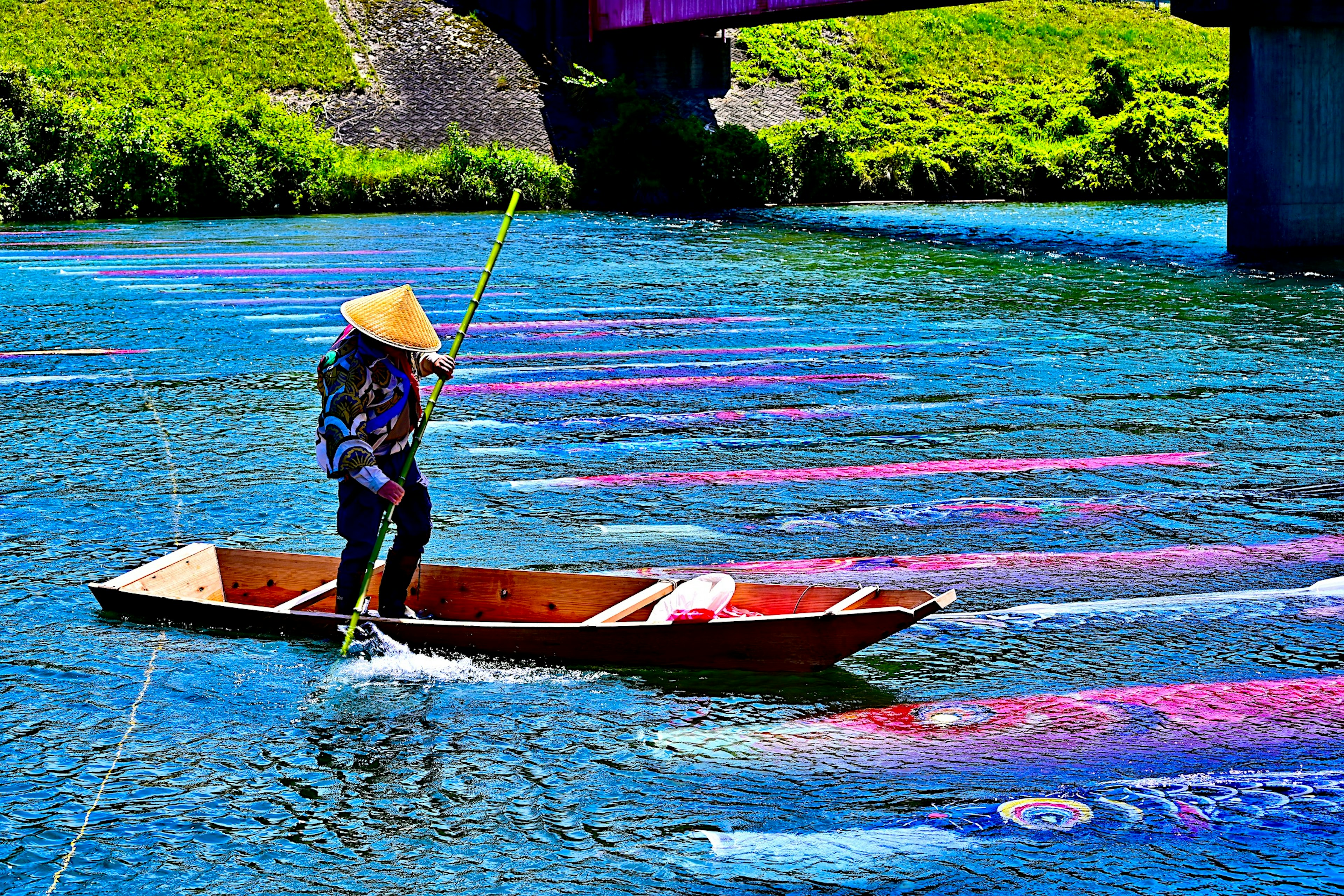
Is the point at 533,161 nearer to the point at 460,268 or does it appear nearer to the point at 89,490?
the point at 460,268

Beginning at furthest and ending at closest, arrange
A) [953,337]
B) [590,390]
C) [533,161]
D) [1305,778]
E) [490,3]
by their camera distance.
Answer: [490,3] → [533,161] → [953,337] → [590,390] → [1305,778]

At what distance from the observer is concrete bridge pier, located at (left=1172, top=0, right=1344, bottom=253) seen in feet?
94.5

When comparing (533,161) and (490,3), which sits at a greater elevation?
(490,3)

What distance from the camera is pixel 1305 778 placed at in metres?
6.05

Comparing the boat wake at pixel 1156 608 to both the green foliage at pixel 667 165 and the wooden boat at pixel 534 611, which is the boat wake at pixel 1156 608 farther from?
the green foliage at pixel 667 165

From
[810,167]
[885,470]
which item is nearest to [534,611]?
[885,470]

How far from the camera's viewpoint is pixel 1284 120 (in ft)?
95.7

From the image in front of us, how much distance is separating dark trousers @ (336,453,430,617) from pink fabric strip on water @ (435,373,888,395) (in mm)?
8123

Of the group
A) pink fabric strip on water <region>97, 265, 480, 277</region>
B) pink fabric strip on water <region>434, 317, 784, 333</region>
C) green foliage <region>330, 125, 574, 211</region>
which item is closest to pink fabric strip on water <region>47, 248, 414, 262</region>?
pink fabric strip on water <region>97, 265, 480, 277</region>

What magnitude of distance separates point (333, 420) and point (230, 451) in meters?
5.43

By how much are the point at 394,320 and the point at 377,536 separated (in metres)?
1.01

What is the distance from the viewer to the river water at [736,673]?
18.3ft

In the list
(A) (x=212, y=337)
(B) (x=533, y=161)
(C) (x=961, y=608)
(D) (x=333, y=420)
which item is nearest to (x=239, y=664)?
(D) (x=333, y=420)

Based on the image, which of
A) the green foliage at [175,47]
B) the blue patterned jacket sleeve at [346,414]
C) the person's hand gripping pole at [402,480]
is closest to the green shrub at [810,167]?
the green foliage at [175,47]
